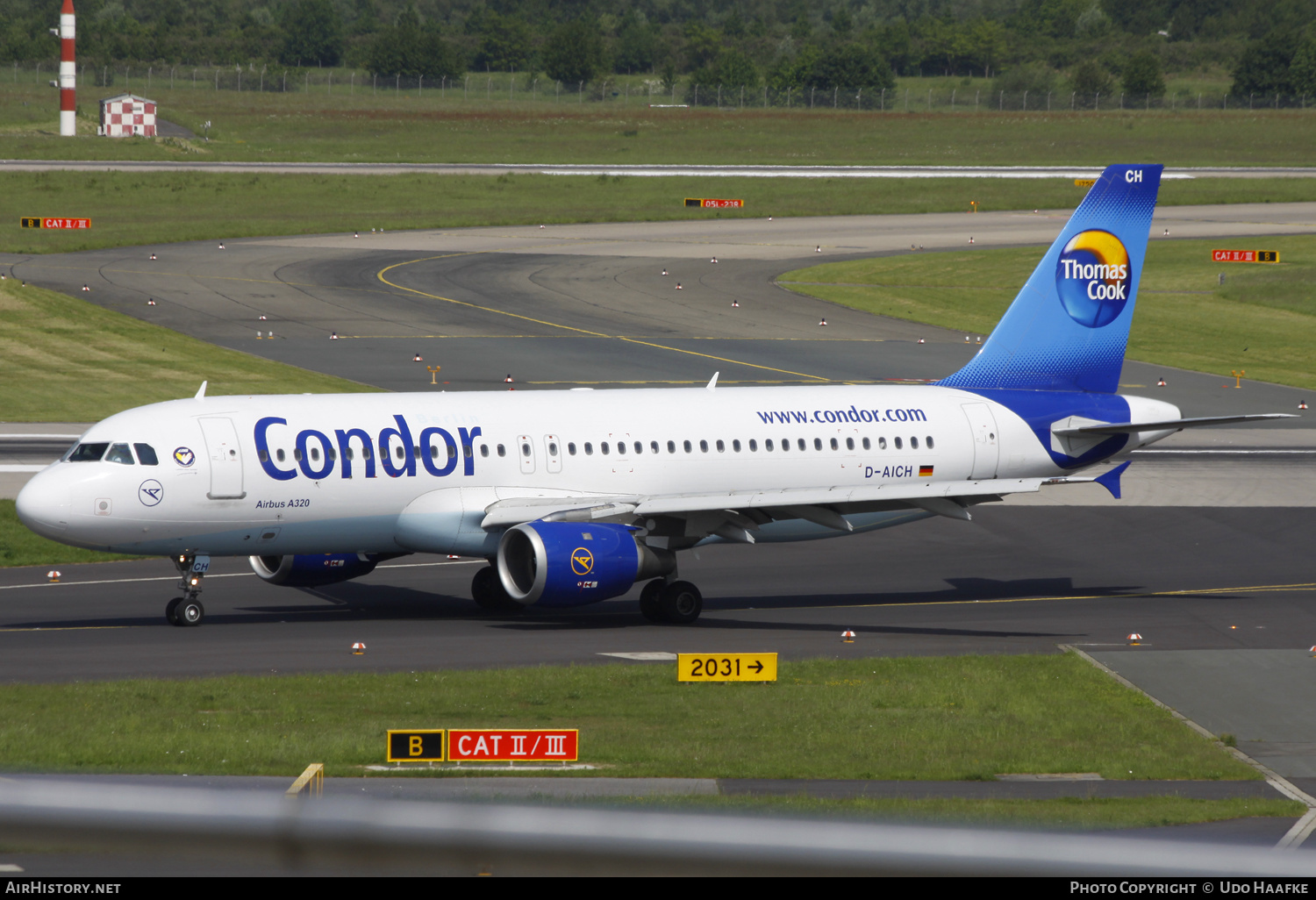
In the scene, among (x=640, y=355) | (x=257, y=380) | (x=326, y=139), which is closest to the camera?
(x=257, y=380)

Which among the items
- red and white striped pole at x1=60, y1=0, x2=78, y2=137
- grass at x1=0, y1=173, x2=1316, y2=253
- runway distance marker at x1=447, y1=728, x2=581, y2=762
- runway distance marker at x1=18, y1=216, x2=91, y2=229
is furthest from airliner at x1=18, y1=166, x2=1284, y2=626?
red and white striped pole at x1=60, y1=0, x2=78, y2=137

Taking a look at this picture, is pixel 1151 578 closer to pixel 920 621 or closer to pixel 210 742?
pixel 920 621

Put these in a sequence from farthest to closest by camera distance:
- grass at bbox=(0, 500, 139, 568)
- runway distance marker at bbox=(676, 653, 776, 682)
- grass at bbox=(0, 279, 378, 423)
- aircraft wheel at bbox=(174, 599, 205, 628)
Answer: grass at bbox=(0, 279, 378, 423) < grass at bbox=(0, 500, 139, 568) < aircraft wheel at bbox=(174, 599, 205, 628) < runway distance marker at bbox=(676, 653, 776, 682)

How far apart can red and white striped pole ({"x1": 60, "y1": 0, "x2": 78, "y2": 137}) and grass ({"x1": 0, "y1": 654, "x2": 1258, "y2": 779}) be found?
422 feet

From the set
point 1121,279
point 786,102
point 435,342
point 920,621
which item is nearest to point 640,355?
point 435,342

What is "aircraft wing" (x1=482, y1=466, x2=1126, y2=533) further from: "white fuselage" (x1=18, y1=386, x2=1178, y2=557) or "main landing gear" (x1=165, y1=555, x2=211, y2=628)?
"main landing gear" (x1=165, y1=555, x2=211, y2=628)

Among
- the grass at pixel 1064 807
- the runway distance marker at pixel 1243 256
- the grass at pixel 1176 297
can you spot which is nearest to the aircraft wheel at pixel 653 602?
the grass at pixel 1064 807

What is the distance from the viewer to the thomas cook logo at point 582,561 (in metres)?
29.5

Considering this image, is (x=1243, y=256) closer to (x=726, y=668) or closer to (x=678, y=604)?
(x=678, y=604)

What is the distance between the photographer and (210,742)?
20703mm

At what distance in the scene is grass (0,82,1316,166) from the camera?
147125 millimetres

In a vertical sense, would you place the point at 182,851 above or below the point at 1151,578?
above

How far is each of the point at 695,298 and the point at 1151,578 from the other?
151 feet

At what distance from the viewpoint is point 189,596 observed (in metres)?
30.5
